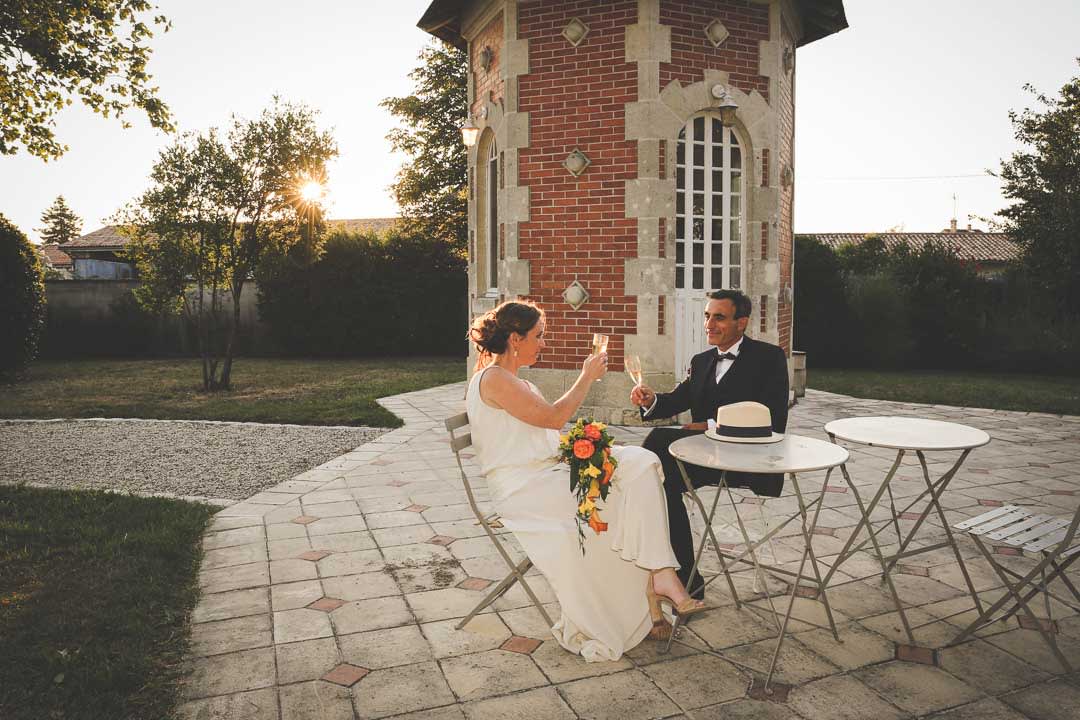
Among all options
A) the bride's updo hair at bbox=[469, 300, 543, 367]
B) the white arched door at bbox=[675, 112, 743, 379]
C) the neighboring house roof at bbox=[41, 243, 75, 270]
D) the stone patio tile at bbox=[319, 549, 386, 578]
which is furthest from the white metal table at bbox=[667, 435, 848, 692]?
the neighboring house roof at bbox=[41, 243, 75, 270]

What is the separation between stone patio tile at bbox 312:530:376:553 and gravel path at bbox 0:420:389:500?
1.49 meters

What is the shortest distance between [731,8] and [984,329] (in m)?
11.7

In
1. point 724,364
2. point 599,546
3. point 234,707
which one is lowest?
point 234,707

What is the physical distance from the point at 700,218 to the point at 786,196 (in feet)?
6.49

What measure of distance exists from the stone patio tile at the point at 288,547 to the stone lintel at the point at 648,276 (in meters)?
4.83

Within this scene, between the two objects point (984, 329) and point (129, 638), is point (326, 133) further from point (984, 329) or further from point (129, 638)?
point (984, 329)

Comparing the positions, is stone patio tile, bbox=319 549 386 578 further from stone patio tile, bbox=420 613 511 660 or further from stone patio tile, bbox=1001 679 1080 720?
stone patio tile, bbox=1001 679 1080 720

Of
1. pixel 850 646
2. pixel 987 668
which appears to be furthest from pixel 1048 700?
pixel 850 646

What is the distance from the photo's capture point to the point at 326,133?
40.5ft

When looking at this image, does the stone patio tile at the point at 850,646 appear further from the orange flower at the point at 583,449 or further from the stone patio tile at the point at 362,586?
the stone patio tile at the point at 362,586

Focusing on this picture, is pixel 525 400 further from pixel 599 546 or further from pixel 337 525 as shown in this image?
pixel 337 525

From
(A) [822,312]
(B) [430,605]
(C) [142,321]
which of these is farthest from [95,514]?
(C) [142,321]

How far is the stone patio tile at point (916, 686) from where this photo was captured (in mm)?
2695

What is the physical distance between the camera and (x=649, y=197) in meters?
8.16
